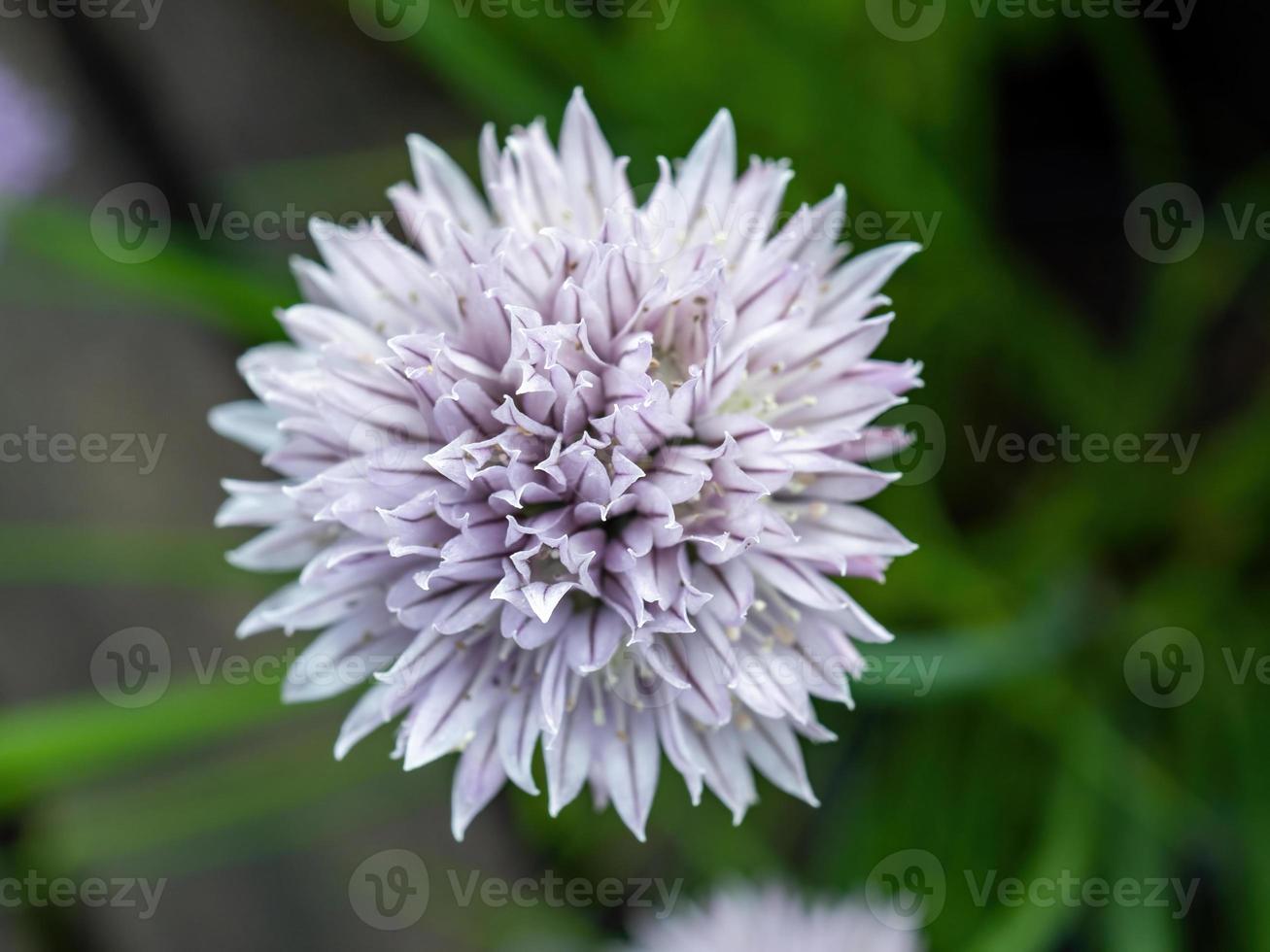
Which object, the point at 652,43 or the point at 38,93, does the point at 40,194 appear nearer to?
the point at 38,93

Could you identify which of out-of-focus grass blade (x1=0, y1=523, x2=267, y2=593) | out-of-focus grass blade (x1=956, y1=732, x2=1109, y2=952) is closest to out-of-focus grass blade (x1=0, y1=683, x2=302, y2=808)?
out-of-focus grass blade (x1=0, y1=523, x2=267, y2=593)

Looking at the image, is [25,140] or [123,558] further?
[25,140]

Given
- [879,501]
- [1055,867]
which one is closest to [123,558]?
[879,501]

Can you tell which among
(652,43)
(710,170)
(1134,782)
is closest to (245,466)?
(652,43)

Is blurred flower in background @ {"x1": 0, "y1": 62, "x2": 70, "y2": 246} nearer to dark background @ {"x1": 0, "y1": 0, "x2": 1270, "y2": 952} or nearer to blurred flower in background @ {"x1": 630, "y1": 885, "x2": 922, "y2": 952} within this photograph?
dark background @ {"x1": 0, "y1": 0, "x2": 1270, "y2": 952}

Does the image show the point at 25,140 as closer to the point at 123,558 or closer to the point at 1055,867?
the point at 123,558

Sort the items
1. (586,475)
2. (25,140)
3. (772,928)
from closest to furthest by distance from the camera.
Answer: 1. (586,475)
2. (772,928)
3. (25,140)
